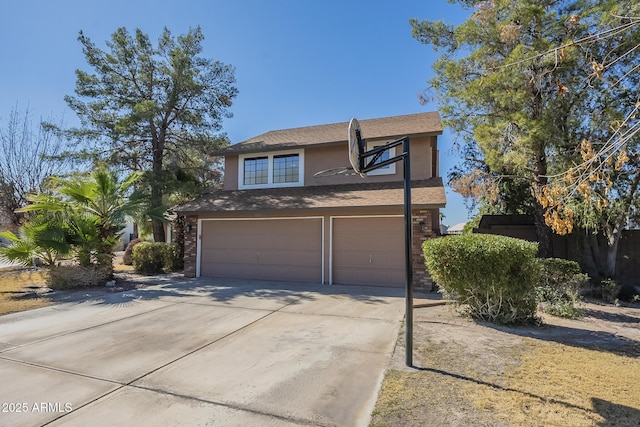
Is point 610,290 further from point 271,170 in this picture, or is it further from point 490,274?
point 271,170

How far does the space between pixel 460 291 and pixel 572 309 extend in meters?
2.70

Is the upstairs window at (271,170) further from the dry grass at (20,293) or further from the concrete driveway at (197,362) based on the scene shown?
the dry grass at (20,293)

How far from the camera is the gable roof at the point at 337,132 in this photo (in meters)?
11.8

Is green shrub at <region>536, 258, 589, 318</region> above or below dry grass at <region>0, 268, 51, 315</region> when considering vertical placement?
above

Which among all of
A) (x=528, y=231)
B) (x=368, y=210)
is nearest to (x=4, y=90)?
(x=368, y=210)

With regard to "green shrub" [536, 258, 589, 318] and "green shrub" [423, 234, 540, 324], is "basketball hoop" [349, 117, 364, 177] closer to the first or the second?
"green shrub" [423, 234, 540, 324]

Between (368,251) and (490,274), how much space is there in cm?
462

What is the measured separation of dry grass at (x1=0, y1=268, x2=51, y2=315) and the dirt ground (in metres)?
8.36

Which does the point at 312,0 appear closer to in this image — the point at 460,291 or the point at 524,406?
the point at 460,291

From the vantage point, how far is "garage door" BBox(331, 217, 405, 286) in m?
9.92

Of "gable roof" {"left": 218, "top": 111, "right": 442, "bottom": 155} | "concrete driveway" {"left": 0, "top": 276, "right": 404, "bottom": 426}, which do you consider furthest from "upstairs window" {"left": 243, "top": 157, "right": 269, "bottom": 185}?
"concrete driveway" {"left": 0, "top": 276, "right": 404, "bottom": 426}

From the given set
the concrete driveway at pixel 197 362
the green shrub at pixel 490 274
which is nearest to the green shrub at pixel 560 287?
the green shrub at pixel 490 274

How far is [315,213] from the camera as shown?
10711 mm

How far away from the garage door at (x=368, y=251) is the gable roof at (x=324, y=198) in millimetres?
714
